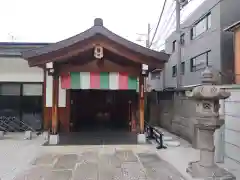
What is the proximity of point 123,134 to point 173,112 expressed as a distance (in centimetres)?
312

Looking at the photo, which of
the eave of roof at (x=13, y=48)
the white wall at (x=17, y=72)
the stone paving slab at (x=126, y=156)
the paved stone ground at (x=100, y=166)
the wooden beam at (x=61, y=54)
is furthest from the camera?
the white wall at (x=17, y=72)

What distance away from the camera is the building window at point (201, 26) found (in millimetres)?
14234

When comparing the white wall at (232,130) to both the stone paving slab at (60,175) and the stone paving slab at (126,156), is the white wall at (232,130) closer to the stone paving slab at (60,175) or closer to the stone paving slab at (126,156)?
the stone paving slab at (126,156)

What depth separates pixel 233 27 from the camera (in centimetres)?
1102

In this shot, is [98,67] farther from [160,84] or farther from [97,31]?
[160,84]

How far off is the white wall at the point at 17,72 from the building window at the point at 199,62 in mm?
9254

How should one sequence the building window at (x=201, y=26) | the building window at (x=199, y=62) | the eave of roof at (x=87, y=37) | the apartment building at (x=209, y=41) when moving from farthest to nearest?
the building window at (x=199, y=62) → the building window at (x=201, y=26) → the apartment building at (x=209, y=41) → the eave of roof at (x=87, y=37)

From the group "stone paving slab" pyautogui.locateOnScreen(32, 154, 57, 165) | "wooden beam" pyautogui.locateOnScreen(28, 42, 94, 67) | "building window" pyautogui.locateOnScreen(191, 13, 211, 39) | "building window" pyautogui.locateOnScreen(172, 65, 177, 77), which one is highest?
"building window" pyautogui.locateOnScreen(191, 13, 211, 39)

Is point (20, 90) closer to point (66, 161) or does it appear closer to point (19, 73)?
point (19, 73)

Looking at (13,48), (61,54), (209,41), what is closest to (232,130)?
(61,54)

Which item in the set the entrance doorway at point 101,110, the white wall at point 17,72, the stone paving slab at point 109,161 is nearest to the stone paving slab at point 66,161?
the stone paving slab at point 109,161

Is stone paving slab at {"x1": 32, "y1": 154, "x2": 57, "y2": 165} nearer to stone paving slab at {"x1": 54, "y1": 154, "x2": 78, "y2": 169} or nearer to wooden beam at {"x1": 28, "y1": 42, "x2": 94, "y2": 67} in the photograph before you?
stone paving slab at {"x1": 54, "y1": 154, "x2": 78, "y2": 169}

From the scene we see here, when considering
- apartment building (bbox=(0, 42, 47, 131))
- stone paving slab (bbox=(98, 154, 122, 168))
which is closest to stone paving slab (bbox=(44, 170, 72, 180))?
stone paving slab (bbox=(98, 154, 122, 168))

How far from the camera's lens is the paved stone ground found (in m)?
5.34
